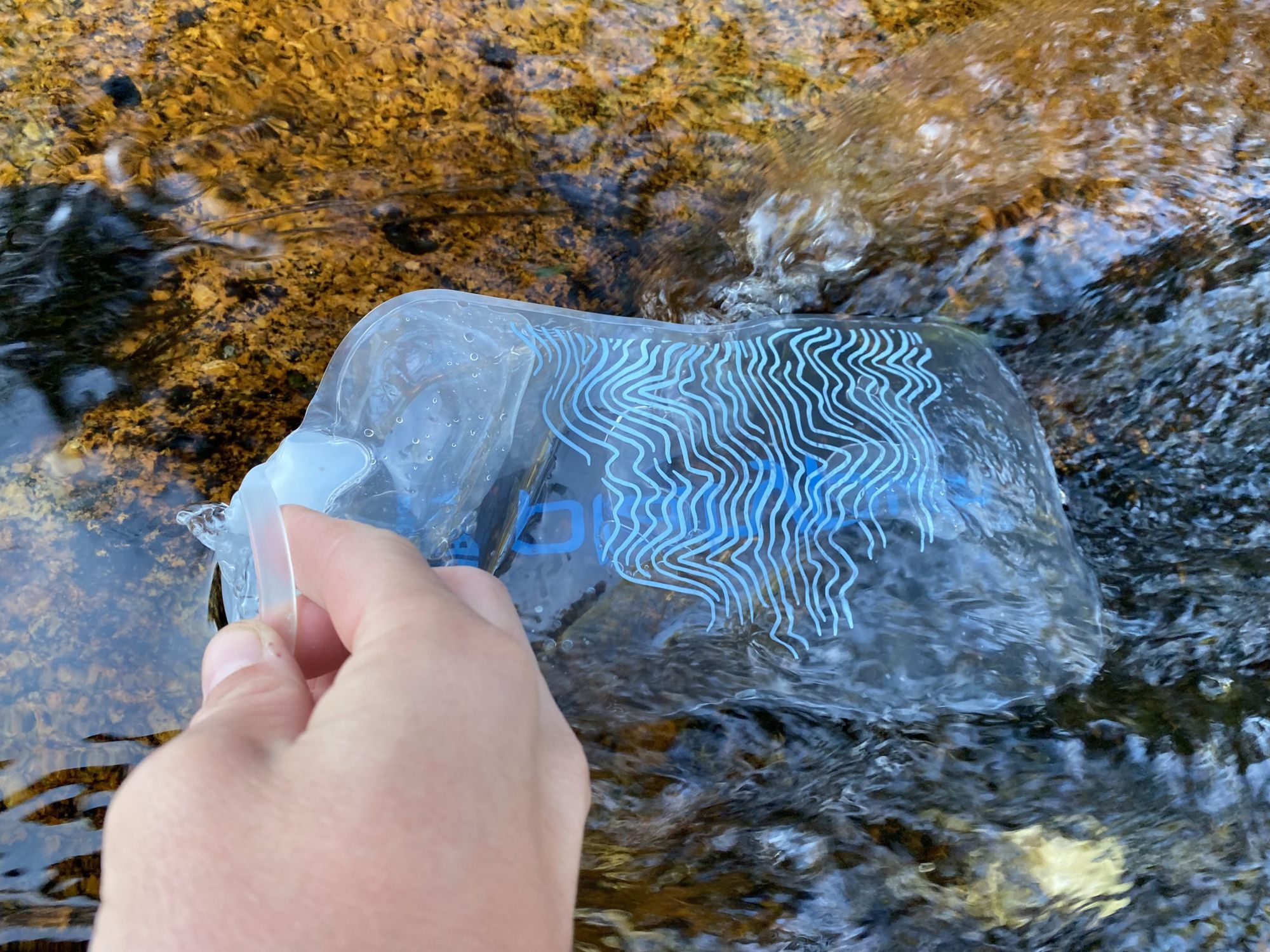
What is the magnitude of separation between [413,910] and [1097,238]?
7.76ft

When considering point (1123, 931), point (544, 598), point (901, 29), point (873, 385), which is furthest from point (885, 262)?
point (1123, 931)

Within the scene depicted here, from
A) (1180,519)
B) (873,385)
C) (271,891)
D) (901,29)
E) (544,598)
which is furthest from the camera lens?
(901,29)

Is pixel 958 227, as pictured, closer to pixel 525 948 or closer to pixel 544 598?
pixel 544 598

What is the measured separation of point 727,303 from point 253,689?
1.97 meters

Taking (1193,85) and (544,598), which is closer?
(544,598)

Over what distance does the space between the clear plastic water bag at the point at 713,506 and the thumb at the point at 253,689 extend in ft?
2.50

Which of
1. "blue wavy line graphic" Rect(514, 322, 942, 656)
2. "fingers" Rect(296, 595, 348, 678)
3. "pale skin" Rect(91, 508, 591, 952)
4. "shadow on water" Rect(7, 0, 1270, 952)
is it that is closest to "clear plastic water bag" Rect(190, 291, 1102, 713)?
"blue wavy line graphic" Rect(514, 322, 942, 656)

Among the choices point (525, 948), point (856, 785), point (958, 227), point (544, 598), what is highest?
point (958, 227)

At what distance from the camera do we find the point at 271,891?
2.14 ft

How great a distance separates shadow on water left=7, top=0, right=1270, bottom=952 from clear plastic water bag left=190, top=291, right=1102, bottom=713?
6.0 inches

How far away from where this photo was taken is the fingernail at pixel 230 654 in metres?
0.93

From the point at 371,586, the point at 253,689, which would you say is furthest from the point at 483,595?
the point at 253,689

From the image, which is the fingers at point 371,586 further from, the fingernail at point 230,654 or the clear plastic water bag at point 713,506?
the clear plastic water bag at point 713,506

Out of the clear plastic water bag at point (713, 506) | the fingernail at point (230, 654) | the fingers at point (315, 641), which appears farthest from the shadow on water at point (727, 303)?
the fingernail at point (230, 654)
